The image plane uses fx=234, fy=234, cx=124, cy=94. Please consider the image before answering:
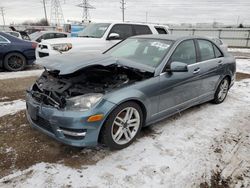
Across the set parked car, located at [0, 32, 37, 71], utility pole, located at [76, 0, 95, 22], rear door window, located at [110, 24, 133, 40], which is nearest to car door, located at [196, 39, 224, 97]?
rear door window, located at [110, 24, 133, 40]

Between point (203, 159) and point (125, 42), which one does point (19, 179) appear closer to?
point (203, 159)

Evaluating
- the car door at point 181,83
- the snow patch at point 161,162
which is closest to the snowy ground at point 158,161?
Answer: the snow patch at point 161,162

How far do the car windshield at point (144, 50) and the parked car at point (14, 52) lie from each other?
501 cm

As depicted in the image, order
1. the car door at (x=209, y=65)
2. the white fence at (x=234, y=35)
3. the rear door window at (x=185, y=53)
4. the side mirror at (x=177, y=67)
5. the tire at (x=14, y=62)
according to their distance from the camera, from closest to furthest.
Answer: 1. the side mirror at (x=177, y=67)
2. the rear door window at (x=185, y=53)
3. the car door at (x=209, y=65)
4. the tire at (x=14, y=62)
5. the white fence at (x=234, y=35)

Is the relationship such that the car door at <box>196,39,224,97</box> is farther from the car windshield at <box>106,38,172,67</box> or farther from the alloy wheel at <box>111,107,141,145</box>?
the alloy wheel at <box>111,107,141,145</box>

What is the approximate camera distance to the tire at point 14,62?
8.14 metres

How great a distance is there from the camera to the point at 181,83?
3.90m

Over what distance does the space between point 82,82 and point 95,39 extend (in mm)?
4813

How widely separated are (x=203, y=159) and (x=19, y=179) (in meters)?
2.29

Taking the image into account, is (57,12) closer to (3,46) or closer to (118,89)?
(3,46)

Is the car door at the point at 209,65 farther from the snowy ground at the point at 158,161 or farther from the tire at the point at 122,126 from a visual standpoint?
the tire at the point at 122,126

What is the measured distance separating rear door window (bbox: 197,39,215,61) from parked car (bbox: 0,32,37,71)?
628 cm

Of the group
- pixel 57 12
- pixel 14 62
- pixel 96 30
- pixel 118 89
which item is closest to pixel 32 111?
pixel 118 89

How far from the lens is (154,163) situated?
2982mm
